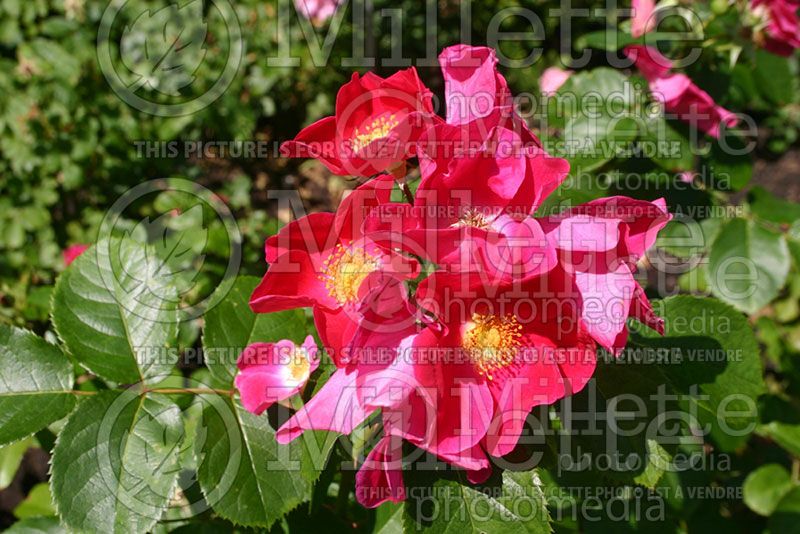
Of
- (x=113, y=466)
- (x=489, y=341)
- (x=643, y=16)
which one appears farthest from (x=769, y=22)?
(x=113, y=466)

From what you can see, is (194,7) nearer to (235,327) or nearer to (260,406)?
(235,327)

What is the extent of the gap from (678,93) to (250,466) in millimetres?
1034

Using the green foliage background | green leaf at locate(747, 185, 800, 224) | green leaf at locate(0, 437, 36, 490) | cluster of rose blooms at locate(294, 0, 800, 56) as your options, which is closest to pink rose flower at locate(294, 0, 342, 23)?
the green foliage background

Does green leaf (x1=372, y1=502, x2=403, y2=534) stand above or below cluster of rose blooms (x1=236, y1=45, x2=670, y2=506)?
below

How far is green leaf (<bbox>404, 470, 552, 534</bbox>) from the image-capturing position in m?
0.82

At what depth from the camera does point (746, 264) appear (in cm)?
153

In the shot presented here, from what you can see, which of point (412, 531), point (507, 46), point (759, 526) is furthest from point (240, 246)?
point (507, 46)

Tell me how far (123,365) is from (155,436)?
15 centimetres

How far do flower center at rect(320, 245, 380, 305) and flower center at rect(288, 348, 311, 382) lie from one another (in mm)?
128

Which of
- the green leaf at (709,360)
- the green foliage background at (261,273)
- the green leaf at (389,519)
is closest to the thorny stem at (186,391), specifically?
the green foliage background at (261,273)

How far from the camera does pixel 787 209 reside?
65.1 inches

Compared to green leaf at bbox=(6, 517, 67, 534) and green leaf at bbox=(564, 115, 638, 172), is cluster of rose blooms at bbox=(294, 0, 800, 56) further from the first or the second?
green leaf at bbox=(6, 517, 67, 534)

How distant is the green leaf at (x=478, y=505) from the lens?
82 centimetres

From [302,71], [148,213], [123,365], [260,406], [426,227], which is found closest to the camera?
[426,227]
